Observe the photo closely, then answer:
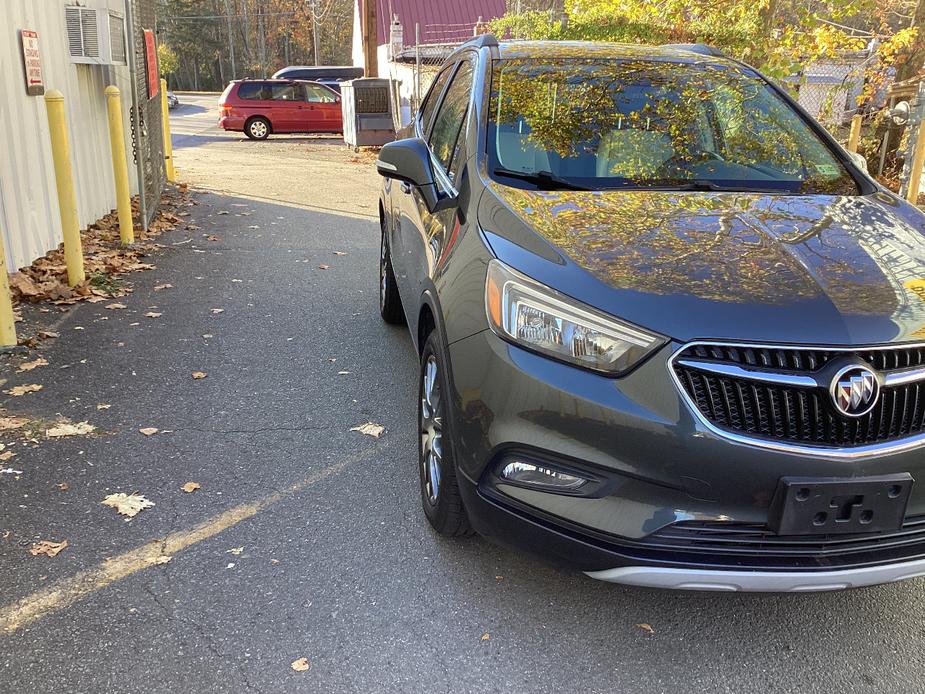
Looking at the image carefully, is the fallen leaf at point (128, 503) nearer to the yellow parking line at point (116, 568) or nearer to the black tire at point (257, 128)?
the yellow parking line at point (116, 568)

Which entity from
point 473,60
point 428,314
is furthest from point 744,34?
point 428,314

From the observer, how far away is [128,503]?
3.29 metres

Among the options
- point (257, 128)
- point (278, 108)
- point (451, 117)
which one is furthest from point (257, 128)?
point (451, 117)

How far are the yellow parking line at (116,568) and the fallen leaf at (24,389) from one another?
5.99 feet

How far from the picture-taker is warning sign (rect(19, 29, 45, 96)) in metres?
6.35

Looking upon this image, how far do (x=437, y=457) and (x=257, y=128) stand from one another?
69.7ft

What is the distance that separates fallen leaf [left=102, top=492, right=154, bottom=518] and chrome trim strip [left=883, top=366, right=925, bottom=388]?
271 cm

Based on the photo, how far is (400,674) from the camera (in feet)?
7.88

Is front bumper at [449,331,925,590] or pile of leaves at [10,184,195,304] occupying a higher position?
front bumper at [449,331,925,590]

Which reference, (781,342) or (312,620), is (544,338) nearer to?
(781,342)

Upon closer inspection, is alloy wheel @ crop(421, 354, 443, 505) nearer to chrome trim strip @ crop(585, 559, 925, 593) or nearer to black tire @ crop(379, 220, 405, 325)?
chrome trim strip @ crop(585, 559, 925, 593)

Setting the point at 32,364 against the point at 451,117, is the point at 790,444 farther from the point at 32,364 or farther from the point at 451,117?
the point at 32,364

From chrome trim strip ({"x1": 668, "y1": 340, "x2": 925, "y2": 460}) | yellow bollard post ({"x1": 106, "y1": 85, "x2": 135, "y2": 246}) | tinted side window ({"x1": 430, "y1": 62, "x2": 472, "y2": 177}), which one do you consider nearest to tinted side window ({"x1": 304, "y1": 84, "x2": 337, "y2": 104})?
yellow bollard post ({"x1": 106, "y1": 85, "x2": 135, "y2": 246})

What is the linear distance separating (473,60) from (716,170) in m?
1.37
